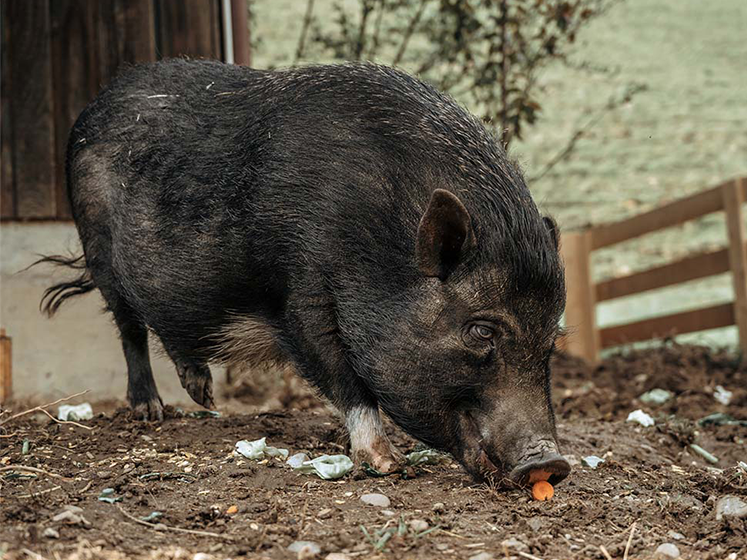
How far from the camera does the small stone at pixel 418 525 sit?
10.1ft

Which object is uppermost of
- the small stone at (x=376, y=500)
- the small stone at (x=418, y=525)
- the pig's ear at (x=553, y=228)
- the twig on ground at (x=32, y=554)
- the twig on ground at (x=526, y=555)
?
the pig's ear at (x=553, y=228)

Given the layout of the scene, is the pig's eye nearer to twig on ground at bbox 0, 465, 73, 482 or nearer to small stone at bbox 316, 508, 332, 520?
small stone at bbox 316, 508, 332, 520

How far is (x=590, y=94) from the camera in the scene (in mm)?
19641

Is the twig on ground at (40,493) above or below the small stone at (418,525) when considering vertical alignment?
below

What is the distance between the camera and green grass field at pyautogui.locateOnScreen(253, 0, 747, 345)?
14789 millimetres

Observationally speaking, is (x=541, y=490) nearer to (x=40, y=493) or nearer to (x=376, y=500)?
(x=376, y=500)

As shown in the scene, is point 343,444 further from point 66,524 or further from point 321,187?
point 66,524

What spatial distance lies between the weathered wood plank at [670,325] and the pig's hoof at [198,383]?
4.85m

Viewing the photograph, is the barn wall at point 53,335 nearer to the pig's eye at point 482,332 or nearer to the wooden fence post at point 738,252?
the pig's eye at point 482,332

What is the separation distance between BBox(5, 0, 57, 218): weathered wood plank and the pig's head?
348cm

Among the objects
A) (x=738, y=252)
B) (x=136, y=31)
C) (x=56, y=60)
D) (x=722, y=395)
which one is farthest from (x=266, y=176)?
(x=738, y=252)

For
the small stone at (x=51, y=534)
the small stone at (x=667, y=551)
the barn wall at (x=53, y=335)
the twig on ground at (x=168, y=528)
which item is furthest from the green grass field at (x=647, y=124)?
the small stone at (x=51, y=534)

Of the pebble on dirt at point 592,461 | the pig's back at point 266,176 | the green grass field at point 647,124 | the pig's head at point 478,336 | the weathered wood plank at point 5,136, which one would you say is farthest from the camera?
the green grass field at point 647,124

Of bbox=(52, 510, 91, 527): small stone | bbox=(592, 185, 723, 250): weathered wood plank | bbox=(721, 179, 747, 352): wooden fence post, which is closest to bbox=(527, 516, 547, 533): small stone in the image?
bbox=(52, 510, 91, 527): small stone
